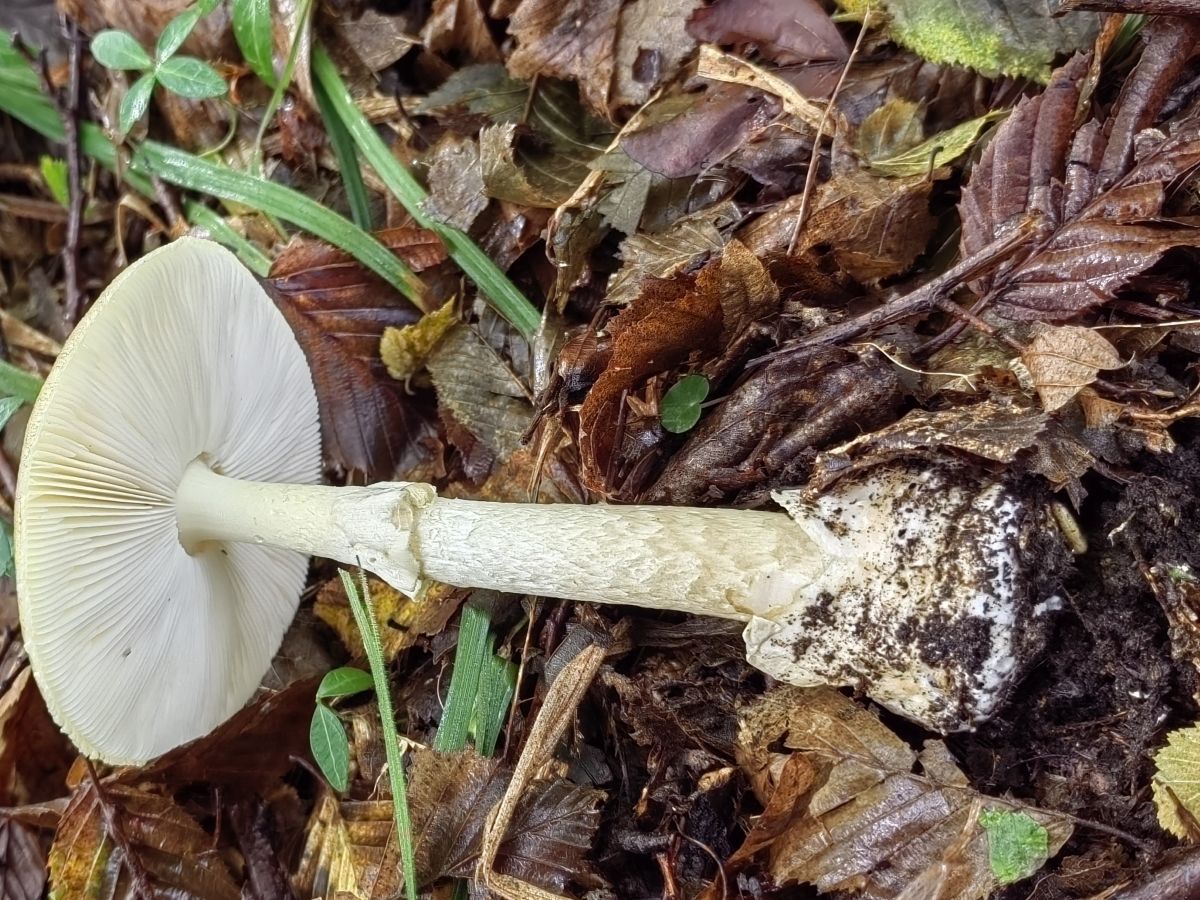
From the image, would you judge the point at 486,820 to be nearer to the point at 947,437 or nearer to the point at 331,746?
the point at 331,746

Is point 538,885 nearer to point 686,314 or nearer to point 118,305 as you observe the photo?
point 686,314

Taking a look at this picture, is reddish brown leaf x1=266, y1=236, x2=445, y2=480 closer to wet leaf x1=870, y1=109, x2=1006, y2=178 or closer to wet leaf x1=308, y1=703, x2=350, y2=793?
wet leaf x1=308, y1=703, x2=350, y2=793

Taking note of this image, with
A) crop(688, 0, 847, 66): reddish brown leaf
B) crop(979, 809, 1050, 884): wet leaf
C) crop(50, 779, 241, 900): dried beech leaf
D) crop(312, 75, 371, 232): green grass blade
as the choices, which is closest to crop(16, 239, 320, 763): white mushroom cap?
crop(50, 779, 241, 900): dried beech leaf

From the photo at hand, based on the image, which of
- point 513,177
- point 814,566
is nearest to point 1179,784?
point 814,566

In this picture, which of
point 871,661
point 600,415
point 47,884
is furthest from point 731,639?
point 47,884

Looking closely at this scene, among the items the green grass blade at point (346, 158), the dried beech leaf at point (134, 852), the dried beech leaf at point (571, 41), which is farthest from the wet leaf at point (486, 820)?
the dried beech leaf at point (571, 41)
